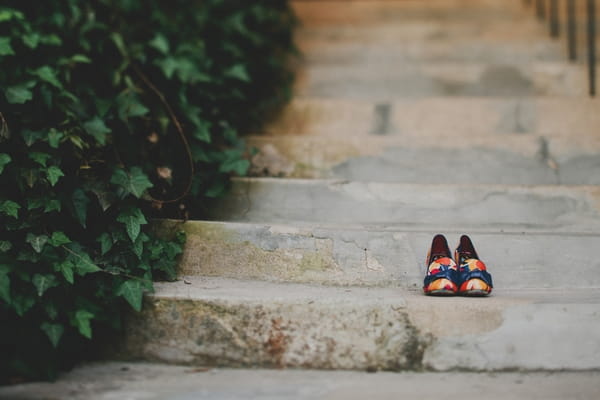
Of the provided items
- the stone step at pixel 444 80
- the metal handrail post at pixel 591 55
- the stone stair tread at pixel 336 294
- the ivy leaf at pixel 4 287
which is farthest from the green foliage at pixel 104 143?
the metal handrail post at pixel 591 55

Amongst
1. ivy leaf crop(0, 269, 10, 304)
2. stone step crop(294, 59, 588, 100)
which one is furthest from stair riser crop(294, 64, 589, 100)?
ivy leaf crop(0, 269, 10, 304)

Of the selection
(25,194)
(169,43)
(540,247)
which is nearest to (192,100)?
(169,43)

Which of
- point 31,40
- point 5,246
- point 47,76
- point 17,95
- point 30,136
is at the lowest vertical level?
point 5,246

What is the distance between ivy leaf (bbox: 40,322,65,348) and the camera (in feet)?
5.37

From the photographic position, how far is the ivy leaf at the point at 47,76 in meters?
2.11

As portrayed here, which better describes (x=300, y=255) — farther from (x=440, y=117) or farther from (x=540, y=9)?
(x=540, y=9)

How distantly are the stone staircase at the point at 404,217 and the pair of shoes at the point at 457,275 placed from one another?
6cm

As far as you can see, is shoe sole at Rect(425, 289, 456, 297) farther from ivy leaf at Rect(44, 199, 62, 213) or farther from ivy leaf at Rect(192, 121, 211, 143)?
ivy leaf at Rect(44, 199, 62, 213)

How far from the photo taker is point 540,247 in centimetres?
210

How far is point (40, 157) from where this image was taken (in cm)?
192

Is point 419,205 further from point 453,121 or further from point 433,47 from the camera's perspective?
point 433,47

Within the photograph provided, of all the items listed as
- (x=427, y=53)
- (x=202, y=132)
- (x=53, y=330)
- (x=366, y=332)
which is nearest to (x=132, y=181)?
(x=202, y=132)

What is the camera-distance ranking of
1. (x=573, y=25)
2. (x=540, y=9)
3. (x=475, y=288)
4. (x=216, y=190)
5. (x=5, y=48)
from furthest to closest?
(x=540, y=9), (x=573, y=25), (x=216, y=190), (x=5, y=48), (x=475, y=288)

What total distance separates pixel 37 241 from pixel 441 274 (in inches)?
48.4
